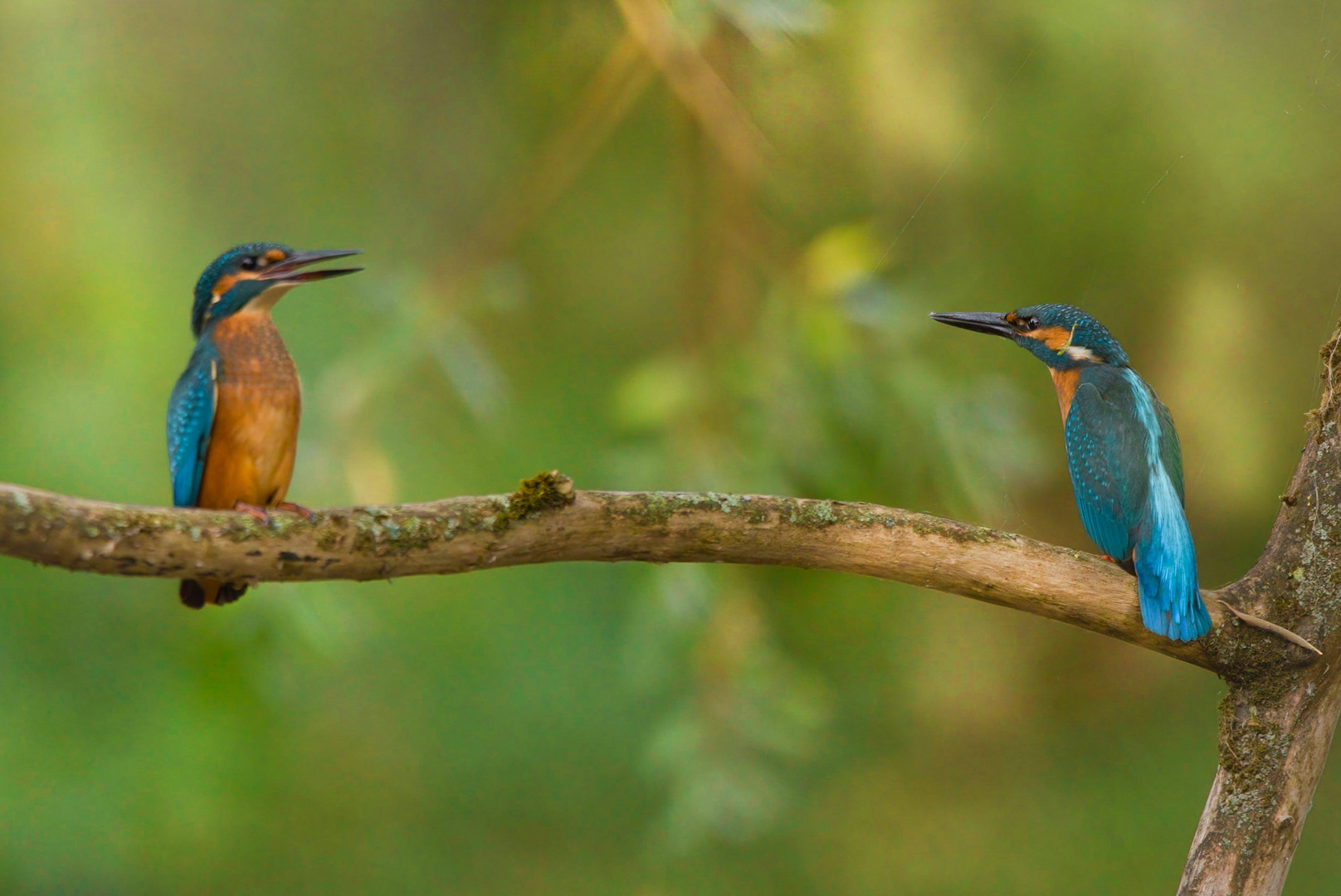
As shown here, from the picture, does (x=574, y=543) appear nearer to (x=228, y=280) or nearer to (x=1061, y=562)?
(x=1061, y=562)

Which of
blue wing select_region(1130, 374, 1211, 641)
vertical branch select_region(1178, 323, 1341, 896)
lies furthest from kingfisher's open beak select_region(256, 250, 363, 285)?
vertical branch select_region(1178, 323, 1341, 896)

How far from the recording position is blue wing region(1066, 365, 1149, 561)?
133cm

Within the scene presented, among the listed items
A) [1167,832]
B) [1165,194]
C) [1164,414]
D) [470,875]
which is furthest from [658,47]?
[470,875]

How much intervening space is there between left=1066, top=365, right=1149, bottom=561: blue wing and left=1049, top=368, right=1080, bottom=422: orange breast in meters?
0.02

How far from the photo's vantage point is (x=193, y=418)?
155cm

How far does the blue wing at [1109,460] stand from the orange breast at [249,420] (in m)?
1.05

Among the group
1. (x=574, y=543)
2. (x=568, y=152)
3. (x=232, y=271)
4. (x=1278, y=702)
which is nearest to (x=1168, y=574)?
(x=1278, y=702)

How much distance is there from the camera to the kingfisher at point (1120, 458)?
1.26 meters

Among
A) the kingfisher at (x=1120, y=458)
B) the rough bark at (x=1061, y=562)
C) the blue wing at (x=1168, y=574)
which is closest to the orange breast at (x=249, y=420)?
the rough bark at (x=1061, y=562)

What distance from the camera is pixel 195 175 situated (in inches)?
154

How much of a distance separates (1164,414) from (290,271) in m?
1.20

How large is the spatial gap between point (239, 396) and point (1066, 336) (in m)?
1.11

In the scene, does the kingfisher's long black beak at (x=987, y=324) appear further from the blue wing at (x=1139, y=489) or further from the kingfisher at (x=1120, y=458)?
the blue wing at (x=1139, y=489)

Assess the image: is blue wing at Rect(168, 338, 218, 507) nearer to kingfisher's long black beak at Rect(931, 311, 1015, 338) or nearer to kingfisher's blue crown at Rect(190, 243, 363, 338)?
kingfisher's blue crown at Rect(190, 243, 363, 338)
